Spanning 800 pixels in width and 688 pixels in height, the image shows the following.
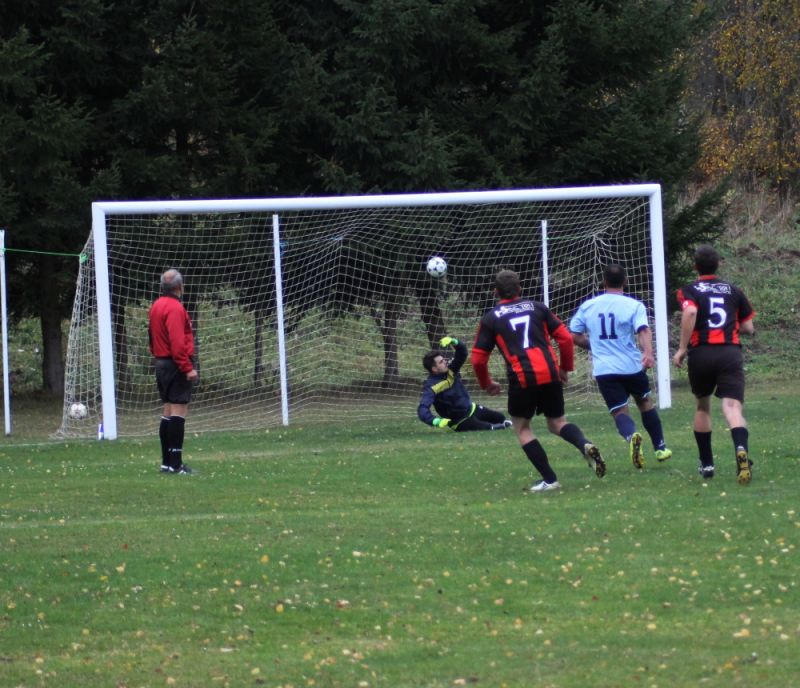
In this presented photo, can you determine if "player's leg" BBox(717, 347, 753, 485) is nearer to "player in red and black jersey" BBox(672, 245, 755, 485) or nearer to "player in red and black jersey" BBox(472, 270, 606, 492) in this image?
"player in red and black jersey" BBox(672, 245, 755, 485)

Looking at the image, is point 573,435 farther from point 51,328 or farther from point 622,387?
point 51,328

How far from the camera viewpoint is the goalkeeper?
53.4 feet

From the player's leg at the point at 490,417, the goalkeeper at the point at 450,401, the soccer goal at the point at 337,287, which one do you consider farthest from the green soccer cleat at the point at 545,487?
the soccer goal at the point at 337,287

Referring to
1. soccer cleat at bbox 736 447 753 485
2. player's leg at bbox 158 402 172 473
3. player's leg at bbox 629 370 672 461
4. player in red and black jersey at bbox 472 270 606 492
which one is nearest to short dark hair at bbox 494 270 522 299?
player in red and black jersey at bbox 472 270 606 492

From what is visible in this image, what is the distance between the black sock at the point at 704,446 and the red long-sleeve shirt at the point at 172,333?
4.70m

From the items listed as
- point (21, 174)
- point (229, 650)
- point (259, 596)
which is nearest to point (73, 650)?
point (229, 650)

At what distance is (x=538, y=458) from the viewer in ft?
36.1

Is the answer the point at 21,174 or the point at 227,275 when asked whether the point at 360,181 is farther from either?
the point at 21,174

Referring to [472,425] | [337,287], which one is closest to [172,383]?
[472,425]

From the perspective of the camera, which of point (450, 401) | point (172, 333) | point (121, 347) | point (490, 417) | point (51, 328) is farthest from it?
point (51, 328)

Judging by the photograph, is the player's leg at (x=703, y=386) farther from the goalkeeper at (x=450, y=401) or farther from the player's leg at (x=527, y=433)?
the goalkeeper at (x=450, y=401)

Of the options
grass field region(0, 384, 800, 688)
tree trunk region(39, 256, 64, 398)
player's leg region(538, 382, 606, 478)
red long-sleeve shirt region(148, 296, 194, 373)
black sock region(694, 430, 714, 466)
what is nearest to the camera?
grass field region(0, 384, 800, 688)

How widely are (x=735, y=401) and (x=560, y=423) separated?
1.39 meters

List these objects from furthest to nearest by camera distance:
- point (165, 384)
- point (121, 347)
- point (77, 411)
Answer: point (121, 347) < point (77, 411) < point (165, 384)
